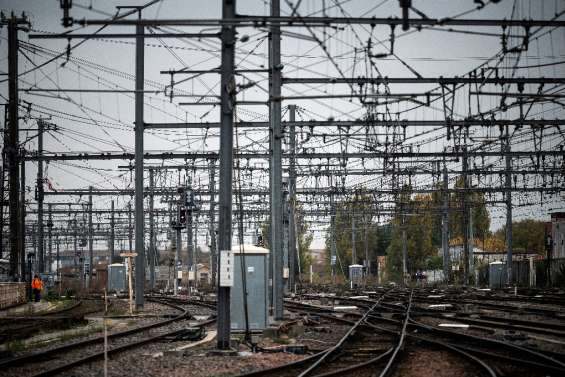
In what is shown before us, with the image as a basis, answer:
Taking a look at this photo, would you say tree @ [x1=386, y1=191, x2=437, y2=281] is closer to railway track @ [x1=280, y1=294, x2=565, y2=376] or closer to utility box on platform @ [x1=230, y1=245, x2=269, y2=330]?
railway track @ [x1=280, y1=294, x2=565, y2=376]

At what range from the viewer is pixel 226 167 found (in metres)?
17.0

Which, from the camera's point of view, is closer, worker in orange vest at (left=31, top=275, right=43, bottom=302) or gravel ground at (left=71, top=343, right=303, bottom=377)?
gravel ground at (left=71, top=343, right=303, bottom=377)

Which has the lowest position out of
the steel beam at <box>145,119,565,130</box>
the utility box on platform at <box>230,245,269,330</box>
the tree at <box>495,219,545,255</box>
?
the utility box on platform at <box>230,245,269,330</box>

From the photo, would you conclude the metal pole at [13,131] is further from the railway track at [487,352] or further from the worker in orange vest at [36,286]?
the railway track at [487,352]

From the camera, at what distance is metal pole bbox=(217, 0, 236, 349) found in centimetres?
1688

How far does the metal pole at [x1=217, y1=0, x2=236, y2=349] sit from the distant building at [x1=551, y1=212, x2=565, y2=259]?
61.9 m

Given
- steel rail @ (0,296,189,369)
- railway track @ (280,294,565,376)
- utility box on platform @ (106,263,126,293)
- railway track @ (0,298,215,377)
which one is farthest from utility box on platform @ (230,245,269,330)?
utility box on platform @ (106,263,126,293)

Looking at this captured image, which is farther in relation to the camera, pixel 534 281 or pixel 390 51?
pixel 534 281

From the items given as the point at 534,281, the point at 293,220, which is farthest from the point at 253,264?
the point at 534,281

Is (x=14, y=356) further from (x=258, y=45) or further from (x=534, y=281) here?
(x=534, y=281)

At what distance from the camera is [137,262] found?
31344 millimetres

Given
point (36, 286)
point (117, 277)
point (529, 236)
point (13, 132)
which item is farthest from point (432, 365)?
point (529, 236)

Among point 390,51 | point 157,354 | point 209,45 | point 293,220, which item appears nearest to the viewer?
point 157,354

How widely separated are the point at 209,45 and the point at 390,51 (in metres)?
4.74
